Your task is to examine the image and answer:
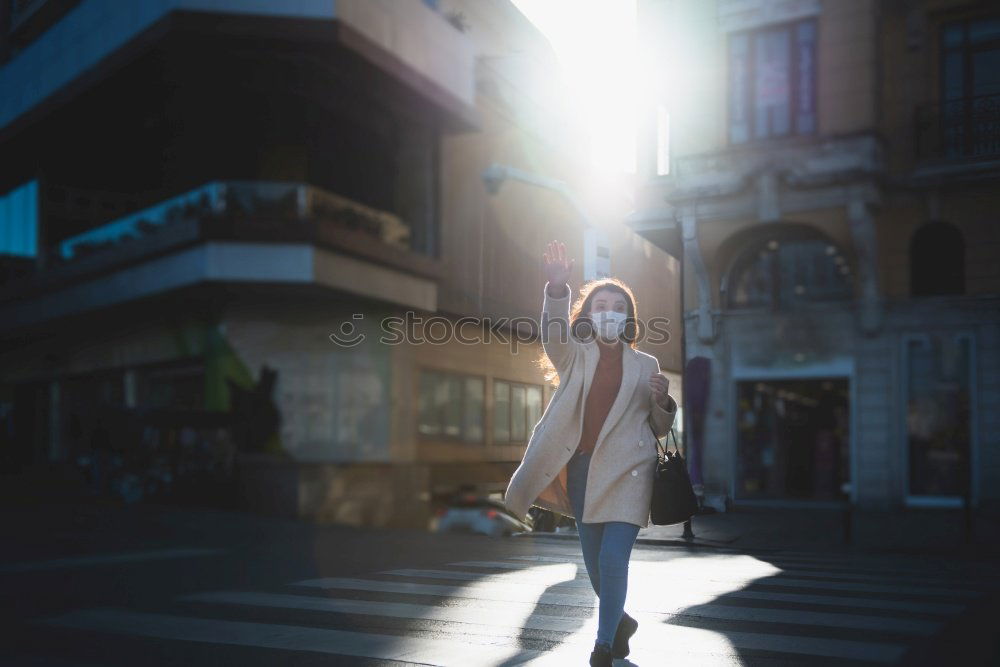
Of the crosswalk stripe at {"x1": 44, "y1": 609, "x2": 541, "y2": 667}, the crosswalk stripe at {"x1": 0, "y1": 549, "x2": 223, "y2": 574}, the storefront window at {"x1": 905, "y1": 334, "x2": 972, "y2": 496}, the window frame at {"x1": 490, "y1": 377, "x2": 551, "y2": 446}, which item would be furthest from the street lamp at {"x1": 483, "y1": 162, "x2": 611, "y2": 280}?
the crosswalk stripe at {"x1": 44, "y1": 609, "x2": 541, "y2": 667}

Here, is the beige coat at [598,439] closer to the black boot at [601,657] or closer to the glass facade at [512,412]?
the black boot at [601,657]

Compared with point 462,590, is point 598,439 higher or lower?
higher

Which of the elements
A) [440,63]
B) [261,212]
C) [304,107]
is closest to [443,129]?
[440,63]

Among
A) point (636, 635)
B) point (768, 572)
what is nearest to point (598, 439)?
point (636, 635)

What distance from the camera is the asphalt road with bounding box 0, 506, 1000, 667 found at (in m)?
5.19

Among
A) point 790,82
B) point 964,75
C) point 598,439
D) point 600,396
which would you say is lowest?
point 598,439

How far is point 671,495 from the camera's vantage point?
4.85 m

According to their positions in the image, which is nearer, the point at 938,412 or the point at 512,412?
the point at 938,412

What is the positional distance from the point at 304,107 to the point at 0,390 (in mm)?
16128

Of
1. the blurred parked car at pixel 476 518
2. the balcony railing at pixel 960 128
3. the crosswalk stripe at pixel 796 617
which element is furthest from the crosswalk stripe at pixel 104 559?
the balcony railing at pixel 960 128

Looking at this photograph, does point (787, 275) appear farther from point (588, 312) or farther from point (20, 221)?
point (20, 221)

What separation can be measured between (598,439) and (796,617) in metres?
2.39

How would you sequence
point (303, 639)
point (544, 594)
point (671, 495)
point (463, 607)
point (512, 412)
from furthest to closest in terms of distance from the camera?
point (512, 412) → point (544, 594) → point (463, 607) → point (303, 639) → point (671, 495)

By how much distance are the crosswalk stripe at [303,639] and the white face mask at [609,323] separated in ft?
5.36
